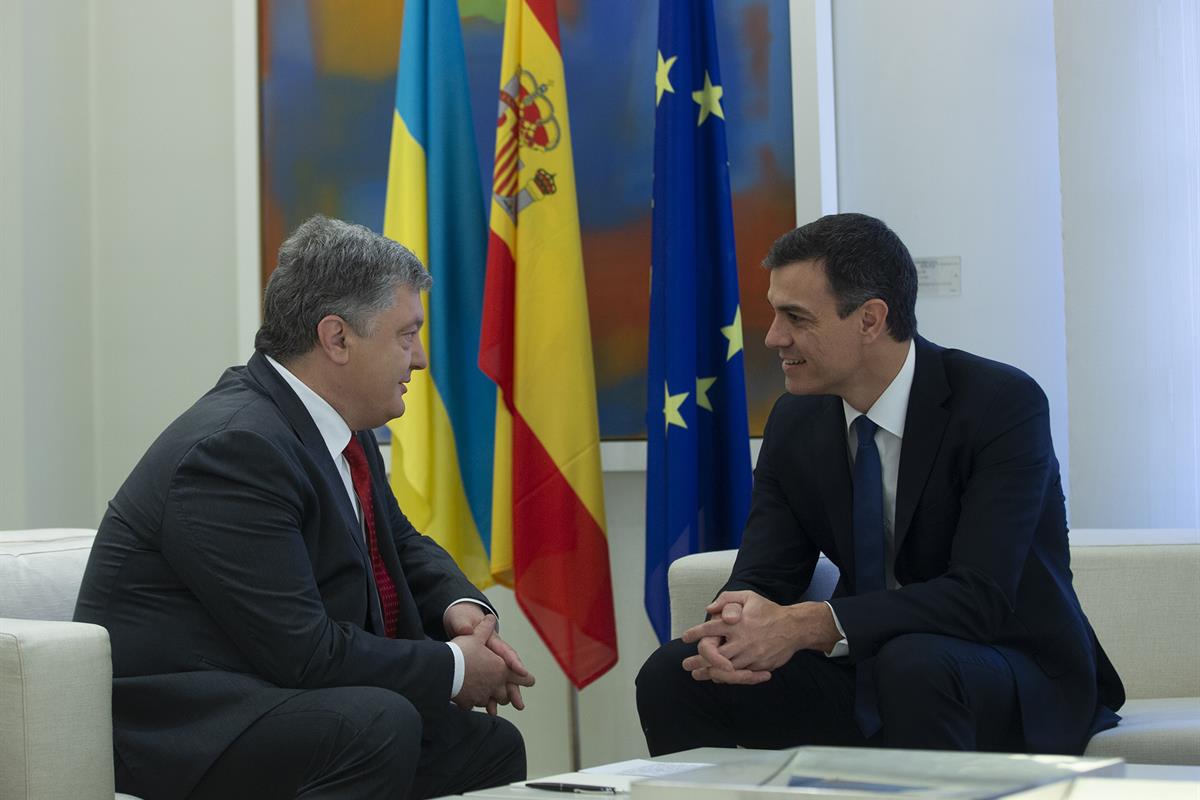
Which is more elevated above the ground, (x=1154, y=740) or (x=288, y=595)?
(x=288, y=595)

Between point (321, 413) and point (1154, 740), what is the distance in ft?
5.27

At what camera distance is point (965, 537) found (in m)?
2.57

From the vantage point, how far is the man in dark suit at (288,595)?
2199 millimetres

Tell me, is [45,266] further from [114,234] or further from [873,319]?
[873,319]

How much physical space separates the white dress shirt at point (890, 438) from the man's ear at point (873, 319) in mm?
84

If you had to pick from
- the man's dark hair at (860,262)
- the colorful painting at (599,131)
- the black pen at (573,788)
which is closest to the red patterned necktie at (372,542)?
the black pen at (573,788)

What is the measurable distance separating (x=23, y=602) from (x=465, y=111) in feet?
6.67

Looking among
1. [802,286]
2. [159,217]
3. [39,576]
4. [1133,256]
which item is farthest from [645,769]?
[159,217]

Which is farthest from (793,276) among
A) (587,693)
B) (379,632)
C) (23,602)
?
(587,693)

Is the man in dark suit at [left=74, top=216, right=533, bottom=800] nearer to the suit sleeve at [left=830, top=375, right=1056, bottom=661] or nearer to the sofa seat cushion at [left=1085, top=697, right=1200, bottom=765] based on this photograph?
the suit sleeve at [left=830, top=375, right=1056, bottom=661]

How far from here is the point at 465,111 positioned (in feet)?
13.2

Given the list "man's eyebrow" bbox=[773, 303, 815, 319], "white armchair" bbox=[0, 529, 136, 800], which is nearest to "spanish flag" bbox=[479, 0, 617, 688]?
"man's eyebrow" bbox=[773, 303, 815, 319]

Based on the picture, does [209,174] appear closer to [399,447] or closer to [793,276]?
[399,447]

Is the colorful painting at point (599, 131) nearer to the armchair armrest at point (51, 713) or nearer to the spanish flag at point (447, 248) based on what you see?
the spanish flag at point (447, 248)
